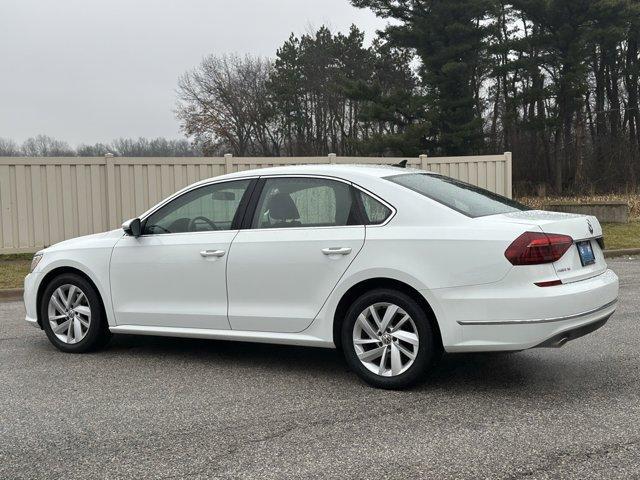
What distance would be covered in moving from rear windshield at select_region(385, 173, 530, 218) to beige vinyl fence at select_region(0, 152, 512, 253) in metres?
7.90

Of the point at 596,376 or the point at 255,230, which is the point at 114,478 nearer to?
the point at 255,230

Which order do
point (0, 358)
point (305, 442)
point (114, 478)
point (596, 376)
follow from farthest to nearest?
point (0, 358), point (596, 376), point (305, 442), point (114, 478)

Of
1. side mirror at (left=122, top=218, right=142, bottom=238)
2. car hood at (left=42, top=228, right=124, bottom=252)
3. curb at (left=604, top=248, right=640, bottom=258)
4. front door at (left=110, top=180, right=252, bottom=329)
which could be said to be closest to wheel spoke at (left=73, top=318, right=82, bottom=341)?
front door at (left=110, top=180, right=252, bottom=329)

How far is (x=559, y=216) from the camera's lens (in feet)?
15.8

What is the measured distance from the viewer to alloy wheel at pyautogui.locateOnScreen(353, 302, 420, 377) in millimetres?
4539

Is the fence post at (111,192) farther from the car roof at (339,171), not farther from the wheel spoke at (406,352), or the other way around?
the wheel spoke at (406,352)

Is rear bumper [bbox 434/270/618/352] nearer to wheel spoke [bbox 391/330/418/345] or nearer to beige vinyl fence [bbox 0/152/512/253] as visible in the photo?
wheel spoke [bbox 391/330/418/345]

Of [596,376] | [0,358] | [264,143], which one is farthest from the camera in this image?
[264,143]

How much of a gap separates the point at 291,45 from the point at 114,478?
50775mm

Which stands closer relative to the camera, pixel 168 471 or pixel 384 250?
pixel 168 471

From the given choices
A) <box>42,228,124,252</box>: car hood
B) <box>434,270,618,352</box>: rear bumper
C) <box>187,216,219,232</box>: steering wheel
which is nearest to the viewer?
<box>434,270,618,352</box>: rear bumper

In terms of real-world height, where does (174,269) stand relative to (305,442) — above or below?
above

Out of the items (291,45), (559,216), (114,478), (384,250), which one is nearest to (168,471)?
(114,478)

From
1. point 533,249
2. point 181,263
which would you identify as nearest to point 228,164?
point 181,263
